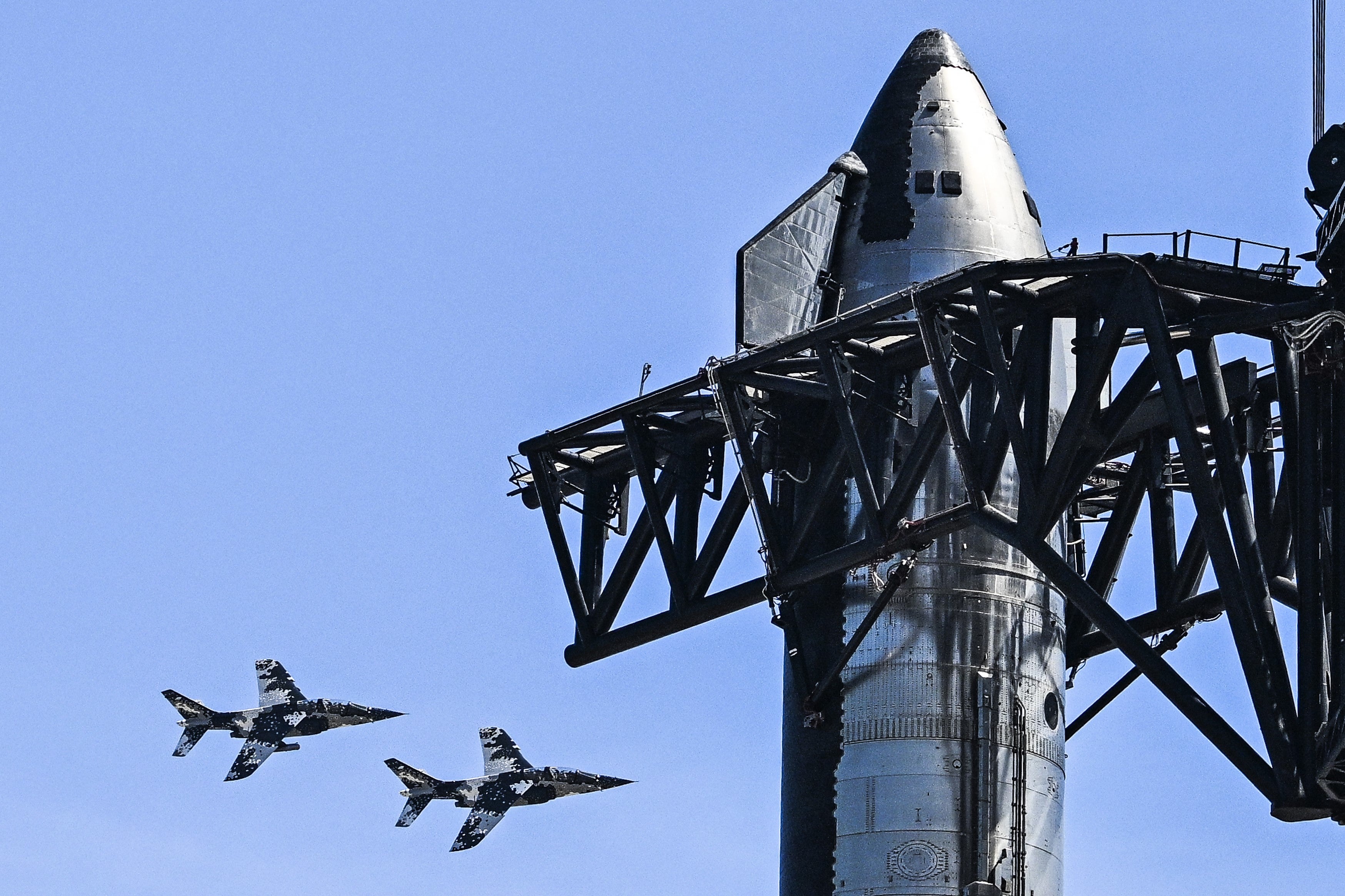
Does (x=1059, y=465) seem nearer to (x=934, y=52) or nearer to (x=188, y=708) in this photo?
(x=934, y=52)

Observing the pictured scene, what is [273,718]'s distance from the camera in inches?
2697

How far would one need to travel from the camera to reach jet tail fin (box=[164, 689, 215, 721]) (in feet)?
228

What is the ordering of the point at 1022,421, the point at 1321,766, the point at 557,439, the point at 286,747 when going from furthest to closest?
the point at 286,747
the point at 557,439
the point at 1022,421
the point at 1321,766

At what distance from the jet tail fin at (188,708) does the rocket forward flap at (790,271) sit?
103 feet

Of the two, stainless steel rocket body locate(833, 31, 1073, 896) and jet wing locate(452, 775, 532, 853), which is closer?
stainless steel rocket body locate(833, 31, 1073, 896)

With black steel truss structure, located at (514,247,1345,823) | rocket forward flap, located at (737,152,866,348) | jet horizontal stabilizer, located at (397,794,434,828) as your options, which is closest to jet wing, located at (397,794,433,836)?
jet horizontal stabilizer, located at (397,794,434,828)

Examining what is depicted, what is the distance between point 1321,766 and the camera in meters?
33.0

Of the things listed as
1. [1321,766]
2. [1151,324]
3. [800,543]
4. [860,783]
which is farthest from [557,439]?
[1321,766]

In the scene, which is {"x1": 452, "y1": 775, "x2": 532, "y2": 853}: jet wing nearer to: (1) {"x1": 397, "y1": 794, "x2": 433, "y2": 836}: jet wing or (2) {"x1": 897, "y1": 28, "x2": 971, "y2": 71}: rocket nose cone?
(1) {"x1": 397, "y1": 794, "x2": 433, "y2": 836}: jet wing

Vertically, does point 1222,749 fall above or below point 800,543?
below

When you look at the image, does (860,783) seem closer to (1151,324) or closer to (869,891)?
(869,891)

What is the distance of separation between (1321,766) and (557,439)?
15.3 meters

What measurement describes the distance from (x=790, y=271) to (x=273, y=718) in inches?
1183

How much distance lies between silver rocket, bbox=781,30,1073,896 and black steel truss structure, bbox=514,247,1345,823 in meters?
0.71
